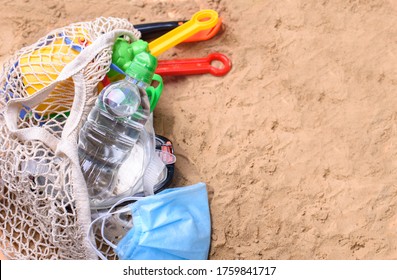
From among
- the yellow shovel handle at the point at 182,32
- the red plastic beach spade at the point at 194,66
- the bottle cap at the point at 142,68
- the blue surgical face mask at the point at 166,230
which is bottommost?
the blue surgical face mask at the point at 166,230

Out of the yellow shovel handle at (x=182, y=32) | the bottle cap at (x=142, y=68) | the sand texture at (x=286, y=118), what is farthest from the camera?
the yellow shovel handle at (x=182, y=32)

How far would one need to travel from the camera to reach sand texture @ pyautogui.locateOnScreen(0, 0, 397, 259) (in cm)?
160

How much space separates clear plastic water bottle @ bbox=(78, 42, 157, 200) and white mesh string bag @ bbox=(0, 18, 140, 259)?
0.04 metres

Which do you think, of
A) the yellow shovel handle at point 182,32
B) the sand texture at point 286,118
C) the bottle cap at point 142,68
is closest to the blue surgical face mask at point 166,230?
the sand texture at point 286,118

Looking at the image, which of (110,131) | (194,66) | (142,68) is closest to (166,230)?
(110,131)

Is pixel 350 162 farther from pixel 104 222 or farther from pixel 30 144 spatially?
pixel 30 144

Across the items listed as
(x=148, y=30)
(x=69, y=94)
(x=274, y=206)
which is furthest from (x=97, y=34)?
(x=274, y=206)

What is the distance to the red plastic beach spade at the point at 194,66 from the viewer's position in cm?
182

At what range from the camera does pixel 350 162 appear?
5.44 feet

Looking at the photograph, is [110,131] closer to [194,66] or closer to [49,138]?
[49,138]

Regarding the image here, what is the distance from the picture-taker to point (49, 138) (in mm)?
1520

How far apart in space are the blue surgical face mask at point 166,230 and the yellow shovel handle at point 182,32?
443 mm

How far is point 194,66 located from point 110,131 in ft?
1.23

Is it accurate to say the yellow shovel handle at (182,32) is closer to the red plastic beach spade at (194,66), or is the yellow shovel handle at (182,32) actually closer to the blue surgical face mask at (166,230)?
the red plastic beach spade at (194,66)
